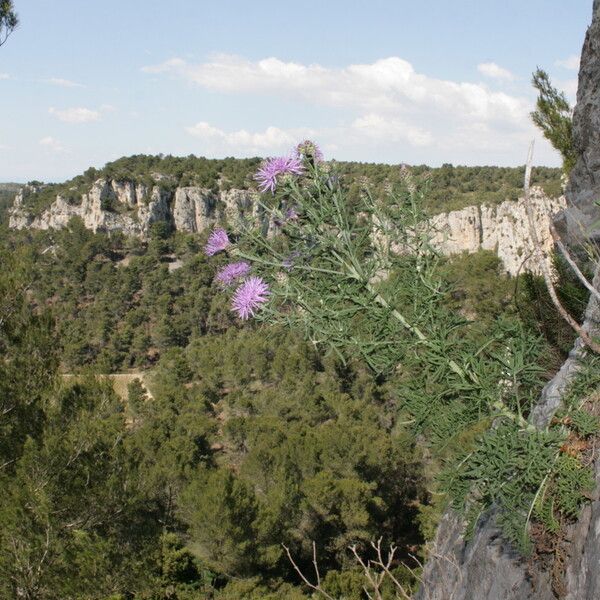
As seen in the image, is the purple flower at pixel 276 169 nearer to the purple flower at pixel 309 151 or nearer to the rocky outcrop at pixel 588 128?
the purple flower at pixel 309 151

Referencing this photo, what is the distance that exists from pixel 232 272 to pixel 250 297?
131mm

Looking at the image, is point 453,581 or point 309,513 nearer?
point 453,581

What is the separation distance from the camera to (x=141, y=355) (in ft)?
107

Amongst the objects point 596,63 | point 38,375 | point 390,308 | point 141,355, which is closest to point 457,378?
point 390,308

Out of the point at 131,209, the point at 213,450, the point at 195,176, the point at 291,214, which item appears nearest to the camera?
the point at 291,214

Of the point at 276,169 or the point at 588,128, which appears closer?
the point at 276,169

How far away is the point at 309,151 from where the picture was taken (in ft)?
5.95

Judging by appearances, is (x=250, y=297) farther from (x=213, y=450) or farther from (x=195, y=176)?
(x=195, y=176)

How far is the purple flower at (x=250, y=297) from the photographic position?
1732mm

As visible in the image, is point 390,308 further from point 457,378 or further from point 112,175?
point 112,175

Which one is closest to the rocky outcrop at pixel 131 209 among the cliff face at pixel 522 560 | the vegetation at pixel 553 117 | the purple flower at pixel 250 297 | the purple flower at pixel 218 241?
the vegetation at pixel 553 117

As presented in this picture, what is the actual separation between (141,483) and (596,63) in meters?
5.92

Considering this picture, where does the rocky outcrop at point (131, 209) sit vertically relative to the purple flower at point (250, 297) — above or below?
above

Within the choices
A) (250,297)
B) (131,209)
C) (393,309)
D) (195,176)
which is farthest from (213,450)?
(195,176)
